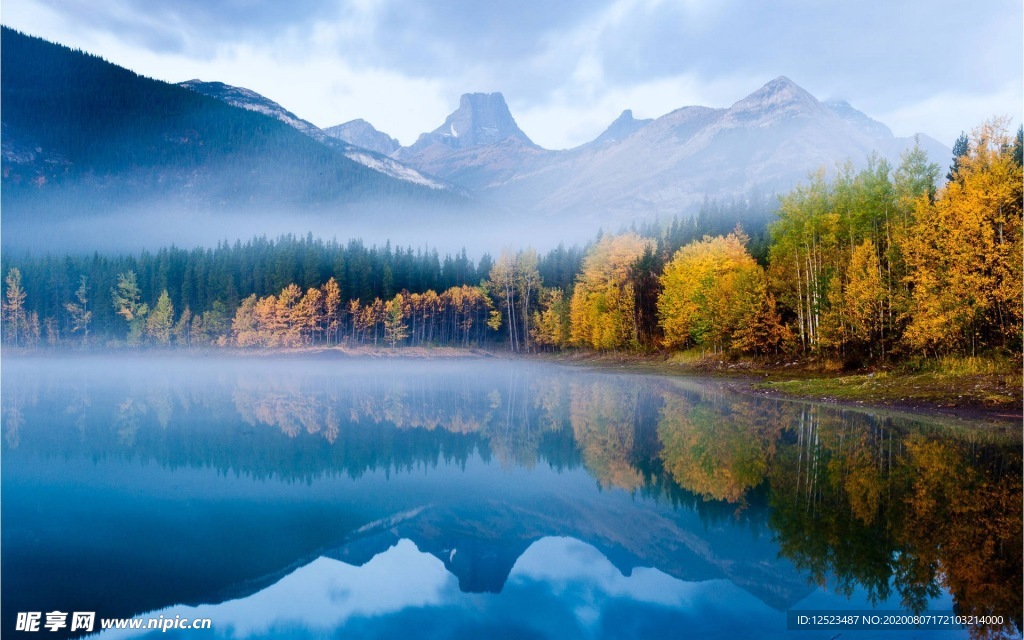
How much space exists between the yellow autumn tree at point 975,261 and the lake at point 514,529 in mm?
10986

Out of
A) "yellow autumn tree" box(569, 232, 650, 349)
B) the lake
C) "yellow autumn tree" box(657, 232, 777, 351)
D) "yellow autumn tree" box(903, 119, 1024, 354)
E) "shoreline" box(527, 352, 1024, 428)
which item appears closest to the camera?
the lake

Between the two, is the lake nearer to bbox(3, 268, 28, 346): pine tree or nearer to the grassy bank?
the grassy bank

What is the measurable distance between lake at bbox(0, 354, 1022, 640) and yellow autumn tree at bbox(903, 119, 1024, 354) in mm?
10986

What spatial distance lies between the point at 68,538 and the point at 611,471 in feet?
42.9

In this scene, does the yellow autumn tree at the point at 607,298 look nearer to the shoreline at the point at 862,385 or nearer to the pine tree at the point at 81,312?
the shoreline at the point at 862,385

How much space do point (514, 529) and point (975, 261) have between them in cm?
3188

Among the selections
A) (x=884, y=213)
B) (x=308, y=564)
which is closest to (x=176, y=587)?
(x=308, y=564)

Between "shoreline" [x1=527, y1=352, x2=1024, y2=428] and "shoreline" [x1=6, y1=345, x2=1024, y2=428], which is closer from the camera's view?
"shoreline" [x1=527, y1=352, x2=1024, y2=428]

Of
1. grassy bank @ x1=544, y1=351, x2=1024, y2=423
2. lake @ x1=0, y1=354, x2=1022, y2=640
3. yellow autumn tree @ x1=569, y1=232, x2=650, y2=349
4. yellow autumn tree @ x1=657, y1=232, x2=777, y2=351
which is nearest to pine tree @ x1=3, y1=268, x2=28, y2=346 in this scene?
yellow autumn tree @ x1=569, y1=232, x2=650, y2=349

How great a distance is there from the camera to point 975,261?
30.6m

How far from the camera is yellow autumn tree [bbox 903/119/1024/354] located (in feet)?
97.0

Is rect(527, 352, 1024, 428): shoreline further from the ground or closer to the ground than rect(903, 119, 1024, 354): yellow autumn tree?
closer to the ground

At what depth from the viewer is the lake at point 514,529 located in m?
8.53

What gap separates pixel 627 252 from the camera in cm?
8012
